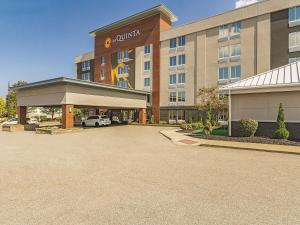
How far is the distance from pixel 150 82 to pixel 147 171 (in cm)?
3346

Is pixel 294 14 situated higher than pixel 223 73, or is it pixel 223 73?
pixel 294 14

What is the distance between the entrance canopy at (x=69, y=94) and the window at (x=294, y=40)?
920 inches

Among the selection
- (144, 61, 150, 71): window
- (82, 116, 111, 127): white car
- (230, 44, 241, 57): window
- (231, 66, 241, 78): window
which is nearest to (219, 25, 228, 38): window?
(230, 44, 241, 57): window

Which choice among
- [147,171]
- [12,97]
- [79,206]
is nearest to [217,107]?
[147,171]

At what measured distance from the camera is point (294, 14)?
87.1 ft

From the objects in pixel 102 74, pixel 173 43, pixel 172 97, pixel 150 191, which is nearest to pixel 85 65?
pixel 102 74

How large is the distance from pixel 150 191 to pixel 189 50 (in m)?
→ 33.2

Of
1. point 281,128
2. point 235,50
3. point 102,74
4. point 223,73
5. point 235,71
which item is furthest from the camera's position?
point 102,74

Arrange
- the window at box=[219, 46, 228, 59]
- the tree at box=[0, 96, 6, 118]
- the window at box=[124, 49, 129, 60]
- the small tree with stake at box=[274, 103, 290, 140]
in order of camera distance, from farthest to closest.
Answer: the tree at box=[0, 96, 6, 118]
the window at box=[124, 49, 129, 60]
the window at box=[219, 46, 228, 59]
the small tree with stake at box=[274, 103, 290, 140]

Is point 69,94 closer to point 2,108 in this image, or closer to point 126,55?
point 126,55

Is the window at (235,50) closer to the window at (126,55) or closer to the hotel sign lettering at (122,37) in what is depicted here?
the hotel sign lettering at (122,37)

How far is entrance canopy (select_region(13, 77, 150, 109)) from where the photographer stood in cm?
2317

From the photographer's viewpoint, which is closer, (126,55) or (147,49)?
(147,49)

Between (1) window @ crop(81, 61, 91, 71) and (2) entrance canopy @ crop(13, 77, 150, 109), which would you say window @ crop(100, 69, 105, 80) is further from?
(2) entrance canopy @ crop(13, 77, 150, 109)
